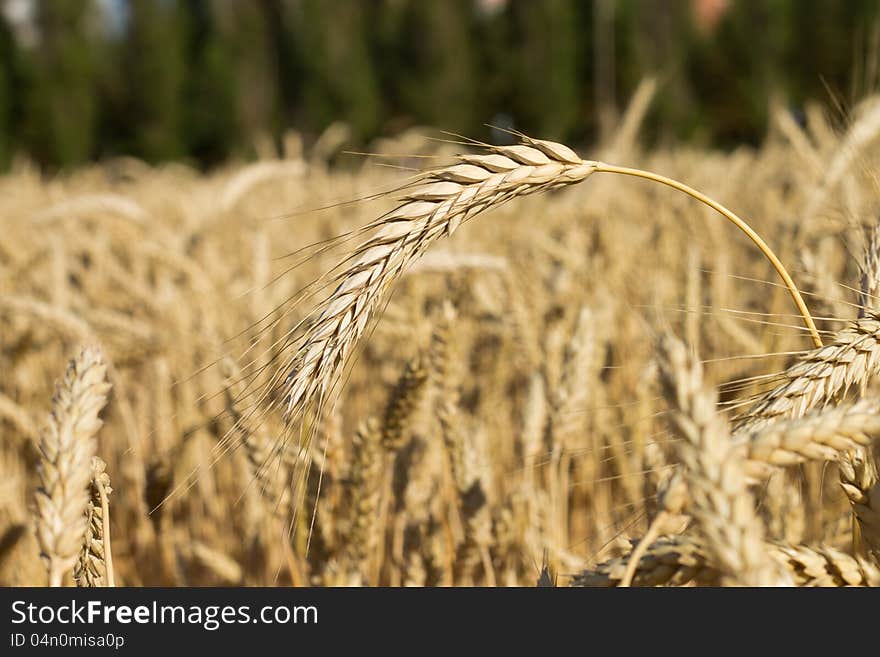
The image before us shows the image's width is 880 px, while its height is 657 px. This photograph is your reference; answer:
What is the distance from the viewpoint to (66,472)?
69 cm

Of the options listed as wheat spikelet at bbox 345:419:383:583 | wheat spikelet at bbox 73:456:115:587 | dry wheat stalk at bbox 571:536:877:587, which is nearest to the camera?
dry wheat stalk at bbox 571:536:877:587

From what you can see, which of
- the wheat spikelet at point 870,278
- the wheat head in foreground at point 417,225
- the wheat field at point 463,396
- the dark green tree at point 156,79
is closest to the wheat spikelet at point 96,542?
the wheat field at point 463,396

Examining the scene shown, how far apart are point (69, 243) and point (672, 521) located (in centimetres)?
324

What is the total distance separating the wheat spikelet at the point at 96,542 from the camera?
784 mm

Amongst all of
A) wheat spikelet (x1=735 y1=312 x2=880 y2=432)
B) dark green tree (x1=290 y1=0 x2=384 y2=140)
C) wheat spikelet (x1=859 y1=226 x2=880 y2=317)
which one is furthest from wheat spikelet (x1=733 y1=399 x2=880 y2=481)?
dark green tree (x1=290 y1=0 x2=384 y2=140)

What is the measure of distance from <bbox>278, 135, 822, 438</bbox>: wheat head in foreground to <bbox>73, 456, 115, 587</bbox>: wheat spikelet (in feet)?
0.63

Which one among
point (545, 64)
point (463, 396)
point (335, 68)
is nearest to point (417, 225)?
point (463, 396)

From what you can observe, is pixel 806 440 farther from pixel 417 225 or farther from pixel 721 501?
pixel 417 225

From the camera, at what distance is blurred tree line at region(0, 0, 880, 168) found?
20.6 m

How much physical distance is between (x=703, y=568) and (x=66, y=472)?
510 millimetres

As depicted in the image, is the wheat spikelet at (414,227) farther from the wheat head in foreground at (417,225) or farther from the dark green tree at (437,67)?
the dark green tree at (437,67)

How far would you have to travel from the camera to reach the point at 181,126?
73.8ft

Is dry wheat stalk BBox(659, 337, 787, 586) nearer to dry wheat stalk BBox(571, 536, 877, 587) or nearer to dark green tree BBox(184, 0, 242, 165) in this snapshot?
dry wheat stalk BBox(571, 536, 877, 587)

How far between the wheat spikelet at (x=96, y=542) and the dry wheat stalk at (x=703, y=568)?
1.44 feet
